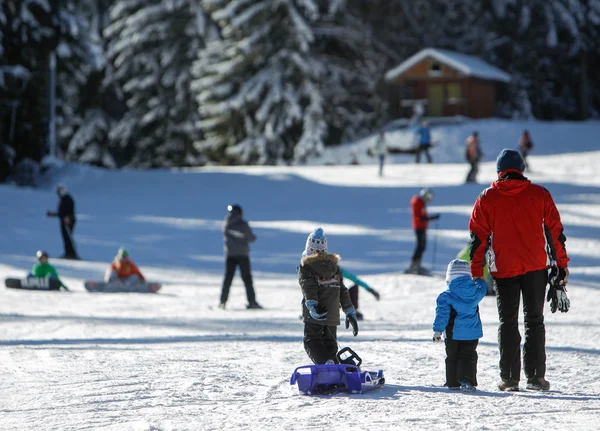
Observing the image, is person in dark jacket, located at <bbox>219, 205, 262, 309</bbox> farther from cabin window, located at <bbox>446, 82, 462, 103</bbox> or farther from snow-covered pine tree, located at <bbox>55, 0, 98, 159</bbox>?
cabin window, located at <bbox>446, 82, 462, 103</bbox>

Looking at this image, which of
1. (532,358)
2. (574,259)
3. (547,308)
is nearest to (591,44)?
(574,259)

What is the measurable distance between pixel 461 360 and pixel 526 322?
1.71 feet

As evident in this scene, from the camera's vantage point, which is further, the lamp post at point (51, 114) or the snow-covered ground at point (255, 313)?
the lamp post at point (51, 114)

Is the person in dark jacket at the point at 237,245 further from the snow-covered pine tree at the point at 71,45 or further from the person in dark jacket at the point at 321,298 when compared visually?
the snow-covered pine tree at the point at 71,45

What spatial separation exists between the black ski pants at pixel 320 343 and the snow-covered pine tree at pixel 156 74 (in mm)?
39094

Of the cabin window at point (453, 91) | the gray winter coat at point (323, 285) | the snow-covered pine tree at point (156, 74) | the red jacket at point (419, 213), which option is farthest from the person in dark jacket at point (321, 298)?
the cabin window at point (453, 91)

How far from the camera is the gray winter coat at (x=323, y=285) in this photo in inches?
285

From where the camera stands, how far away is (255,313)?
550 inches

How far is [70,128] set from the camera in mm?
47188

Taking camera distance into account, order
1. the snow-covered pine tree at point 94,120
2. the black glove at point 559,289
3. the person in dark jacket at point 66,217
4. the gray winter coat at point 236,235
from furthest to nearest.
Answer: the snow-covered pine tree at point 94,120, the person in dark jacket at point 66,217, the gray winter coat at point 236,235, the black glove at point 559,289

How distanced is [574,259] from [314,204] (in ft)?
36.9

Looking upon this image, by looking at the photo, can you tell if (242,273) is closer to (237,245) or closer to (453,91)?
(237,245)

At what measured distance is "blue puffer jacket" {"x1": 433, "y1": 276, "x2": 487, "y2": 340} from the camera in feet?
22.5

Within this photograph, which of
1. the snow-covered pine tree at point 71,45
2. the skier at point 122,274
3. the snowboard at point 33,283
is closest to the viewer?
the snowboard at point 33,283
